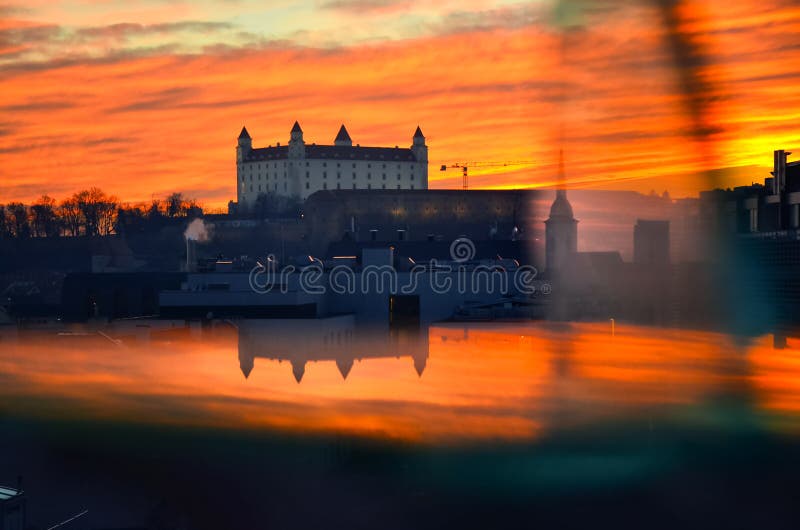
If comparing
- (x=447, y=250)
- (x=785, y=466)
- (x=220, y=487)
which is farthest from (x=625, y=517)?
(x=447, y=250)

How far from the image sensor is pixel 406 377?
5969cm

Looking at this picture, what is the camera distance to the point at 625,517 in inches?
1184

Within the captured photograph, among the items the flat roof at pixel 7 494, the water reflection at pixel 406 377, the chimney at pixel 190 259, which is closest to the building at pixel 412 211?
the chimney at pixel 190 259

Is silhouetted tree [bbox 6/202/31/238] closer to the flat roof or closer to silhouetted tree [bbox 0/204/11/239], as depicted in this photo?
silhouetted tree [bbox 0/204/11/239]

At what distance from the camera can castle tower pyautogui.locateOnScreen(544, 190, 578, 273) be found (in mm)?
132000

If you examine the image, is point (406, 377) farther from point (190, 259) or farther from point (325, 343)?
point (190, 259)

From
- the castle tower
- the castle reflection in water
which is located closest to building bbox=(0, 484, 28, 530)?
the castle reflection in water

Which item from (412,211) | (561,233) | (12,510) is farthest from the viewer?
(412,211)

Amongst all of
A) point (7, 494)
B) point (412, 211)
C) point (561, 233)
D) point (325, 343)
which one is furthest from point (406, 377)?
point (412, 211)

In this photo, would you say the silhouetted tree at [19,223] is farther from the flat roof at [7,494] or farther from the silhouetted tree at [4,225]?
the flat roof at [7,494]

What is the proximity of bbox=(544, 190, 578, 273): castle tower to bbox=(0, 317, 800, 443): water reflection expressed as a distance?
36.5m

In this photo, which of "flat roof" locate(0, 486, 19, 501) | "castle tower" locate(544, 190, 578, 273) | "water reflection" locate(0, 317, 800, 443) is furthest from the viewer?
"castle tower" locate(544, 190, 578, 273)

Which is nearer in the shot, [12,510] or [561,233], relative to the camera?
[12,510]

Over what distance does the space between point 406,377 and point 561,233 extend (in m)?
77.6
